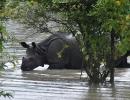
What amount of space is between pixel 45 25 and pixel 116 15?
4895 millimetres

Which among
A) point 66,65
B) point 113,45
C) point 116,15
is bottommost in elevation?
point 66,65

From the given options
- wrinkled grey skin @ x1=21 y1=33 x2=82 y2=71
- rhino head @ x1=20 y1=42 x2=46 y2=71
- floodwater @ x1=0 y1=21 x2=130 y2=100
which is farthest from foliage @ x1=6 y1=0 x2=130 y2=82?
wrinkled grey skin @ x1=21 y1=33 x2=82 y2=71

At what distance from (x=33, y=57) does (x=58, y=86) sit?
4088mm

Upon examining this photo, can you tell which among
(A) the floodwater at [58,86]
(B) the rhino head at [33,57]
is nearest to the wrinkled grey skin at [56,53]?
(B) the rhino head at [33,57]

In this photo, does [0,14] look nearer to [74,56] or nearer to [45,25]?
[45,25]

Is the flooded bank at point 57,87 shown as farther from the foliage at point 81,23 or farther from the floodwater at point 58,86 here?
the foliage at point 81,23

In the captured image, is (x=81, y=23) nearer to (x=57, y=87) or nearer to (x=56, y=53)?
(x=57, y=87)

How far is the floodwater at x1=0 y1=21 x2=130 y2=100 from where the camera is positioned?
37.7 feet

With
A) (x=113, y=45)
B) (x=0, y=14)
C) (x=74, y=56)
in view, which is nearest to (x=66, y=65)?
(x=74, y=56)

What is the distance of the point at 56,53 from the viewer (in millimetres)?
17062

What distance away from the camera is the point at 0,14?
862 centimetres

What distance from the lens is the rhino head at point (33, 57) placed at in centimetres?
1638

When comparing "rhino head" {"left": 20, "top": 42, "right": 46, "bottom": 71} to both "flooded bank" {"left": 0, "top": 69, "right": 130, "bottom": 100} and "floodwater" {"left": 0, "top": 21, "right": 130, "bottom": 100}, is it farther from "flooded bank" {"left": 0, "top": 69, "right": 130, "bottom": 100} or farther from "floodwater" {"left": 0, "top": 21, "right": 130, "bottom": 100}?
"flooded bank" {"left": 0, "top": 69, "right": 130, "bottom": 100}

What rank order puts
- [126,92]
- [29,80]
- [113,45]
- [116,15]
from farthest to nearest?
[29,80] → [113,45] → [126,92] → [116,15]
